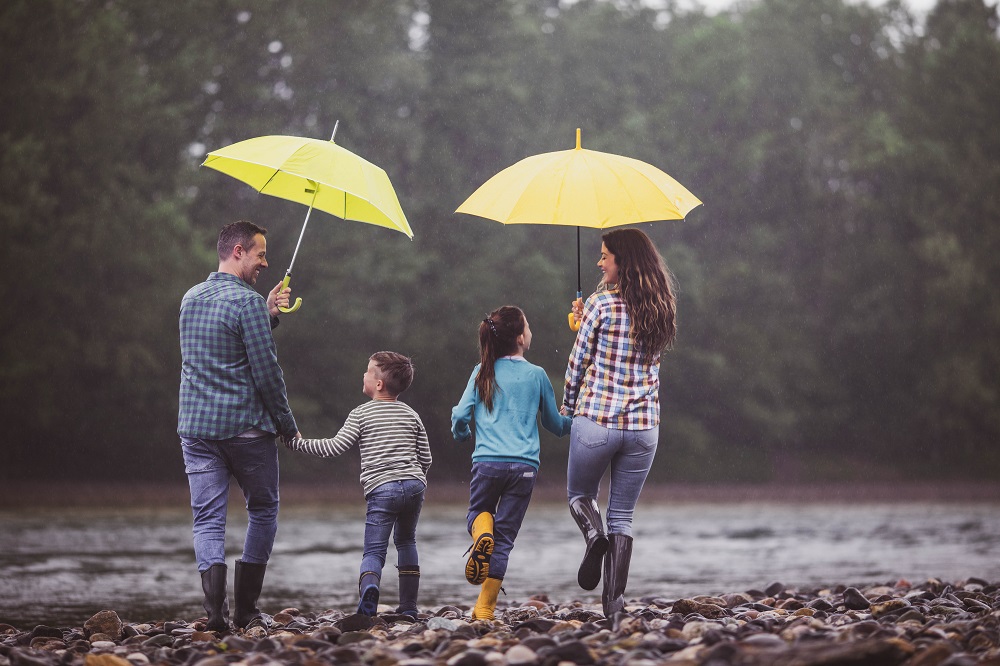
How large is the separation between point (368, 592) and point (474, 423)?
0.99 metres

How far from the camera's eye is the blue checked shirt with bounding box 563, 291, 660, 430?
581 centimetres

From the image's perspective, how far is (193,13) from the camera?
30.0 metres

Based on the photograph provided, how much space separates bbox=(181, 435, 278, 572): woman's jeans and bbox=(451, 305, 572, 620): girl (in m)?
0.96

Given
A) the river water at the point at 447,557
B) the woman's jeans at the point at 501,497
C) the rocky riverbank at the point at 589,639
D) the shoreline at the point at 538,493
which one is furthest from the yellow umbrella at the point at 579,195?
the shoreline at the point at 538,493

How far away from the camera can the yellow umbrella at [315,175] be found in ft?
20.0

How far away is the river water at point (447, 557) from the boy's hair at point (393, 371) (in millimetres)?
3041

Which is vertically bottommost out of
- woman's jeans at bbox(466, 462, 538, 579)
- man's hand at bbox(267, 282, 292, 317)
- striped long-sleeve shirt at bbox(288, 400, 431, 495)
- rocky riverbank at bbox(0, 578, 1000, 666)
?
rocky riverbank at bbox(0, 578, 1000, 666)

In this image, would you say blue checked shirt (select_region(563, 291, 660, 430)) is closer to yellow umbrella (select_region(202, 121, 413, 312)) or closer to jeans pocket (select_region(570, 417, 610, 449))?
jeans pocket (select_region(570, 417, 610, 449))

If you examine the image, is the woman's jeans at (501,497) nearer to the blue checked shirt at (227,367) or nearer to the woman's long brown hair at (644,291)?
the woman's long brown hair at (644,291)

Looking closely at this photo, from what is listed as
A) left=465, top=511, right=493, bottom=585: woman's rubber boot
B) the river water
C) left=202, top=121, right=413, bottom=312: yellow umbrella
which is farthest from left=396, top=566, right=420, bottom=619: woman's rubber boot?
the river water

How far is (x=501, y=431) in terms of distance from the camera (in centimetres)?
593

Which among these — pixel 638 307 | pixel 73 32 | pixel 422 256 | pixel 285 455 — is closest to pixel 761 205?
pixel 422 256

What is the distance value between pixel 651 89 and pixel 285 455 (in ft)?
54.4

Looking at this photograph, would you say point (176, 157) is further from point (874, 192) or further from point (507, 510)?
point (507, 510)
